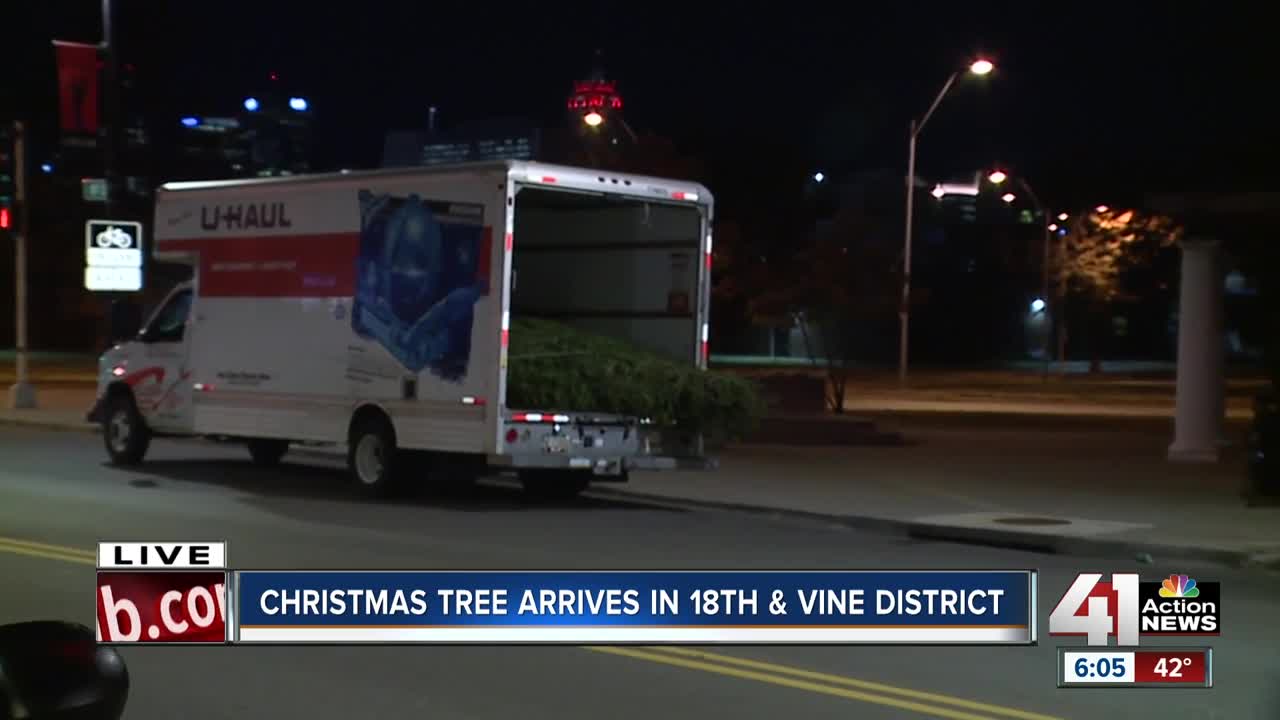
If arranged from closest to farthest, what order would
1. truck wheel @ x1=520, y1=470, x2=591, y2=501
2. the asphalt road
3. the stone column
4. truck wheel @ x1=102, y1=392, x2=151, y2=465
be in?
1. the asphalt road
2. truck wheel @ x1=520, y1=470, x2=591, y2=501
3. truck wheel @ x1=102, y1=392, x2=151, y2=465
4. the stone column

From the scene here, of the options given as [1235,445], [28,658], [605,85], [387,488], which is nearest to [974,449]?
[1235,445]

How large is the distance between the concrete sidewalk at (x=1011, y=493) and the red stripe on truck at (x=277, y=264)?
12.9ft

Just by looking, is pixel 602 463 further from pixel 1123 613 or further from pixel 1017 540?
pixel 1123 613

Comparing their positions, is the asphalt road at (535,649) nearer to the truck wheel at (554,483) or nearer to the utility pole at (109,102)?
the truck wheel at (554,483)

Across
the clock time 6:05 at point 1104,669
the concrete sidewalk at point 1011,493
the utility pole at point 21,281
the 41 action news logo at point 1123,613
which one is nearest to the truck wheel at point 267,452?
the concrete sidewalk at point 1011,493

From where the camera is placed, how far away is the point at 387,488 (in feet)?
59.2

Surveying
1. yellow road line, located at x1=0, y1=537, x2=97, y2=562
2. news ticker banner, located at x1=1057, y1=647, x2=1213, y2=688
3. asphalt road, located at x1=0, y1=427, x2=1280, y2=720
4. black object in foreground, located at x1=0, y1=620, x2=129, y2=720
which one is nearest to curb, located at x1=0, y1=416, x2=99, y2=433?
asphalt road, located at x1=0, y1=427, x2=1280, y2=720

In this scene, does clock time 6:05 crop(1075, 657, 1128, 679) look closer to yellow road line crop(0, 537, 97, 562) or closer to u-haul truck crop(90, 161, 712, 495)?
yellow road line crop(0, 537, 97, 562)

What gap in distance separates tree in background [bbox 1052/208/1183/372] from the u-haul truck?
175ft

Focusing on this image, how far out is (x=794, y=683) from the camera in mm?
8758

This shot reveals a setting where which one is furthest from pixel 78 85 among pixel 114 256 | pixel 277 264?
Answer: pixel 277 264

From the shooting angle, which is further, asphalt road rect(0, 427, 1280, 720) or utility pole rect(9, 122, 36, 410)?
utility pole rect(9, 122, 36, 410)

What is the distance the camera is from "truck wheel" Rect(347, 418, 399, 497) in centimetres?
1800

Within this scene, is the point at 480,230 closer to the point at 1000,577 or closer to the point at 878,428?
the point at 1000,577
